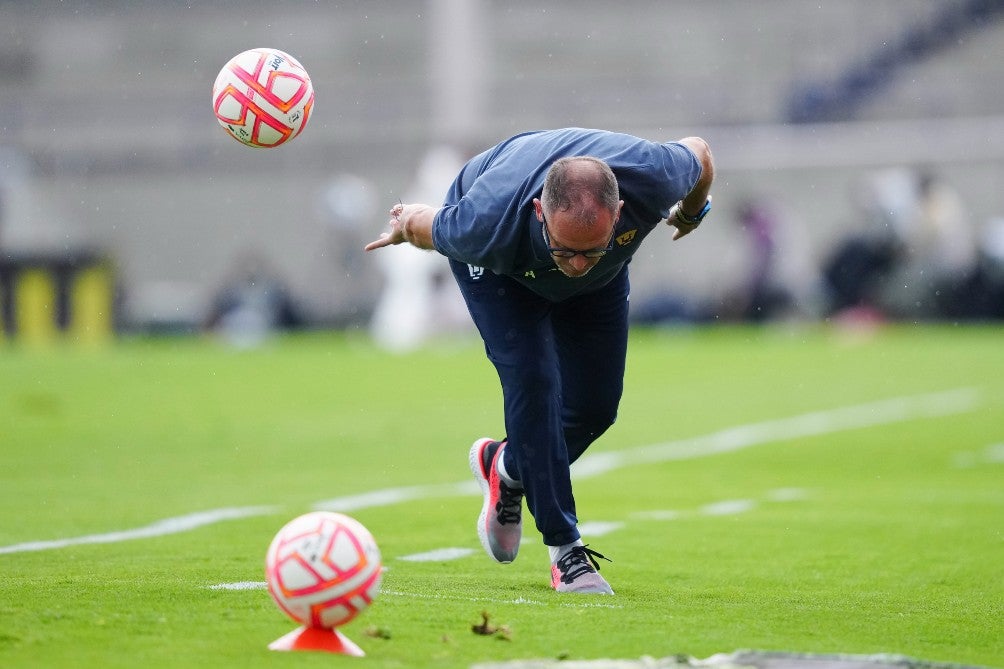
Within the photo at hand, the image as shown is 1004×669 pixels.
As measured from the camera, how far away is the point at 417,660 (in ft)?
15.9

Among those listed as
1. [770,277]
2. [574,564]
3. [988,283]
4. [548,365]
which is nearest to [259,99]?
[548,365]

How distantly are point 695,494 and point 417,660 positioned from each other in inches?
231

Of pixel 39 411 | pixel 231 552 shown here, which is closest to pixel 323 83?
pixel 39 411

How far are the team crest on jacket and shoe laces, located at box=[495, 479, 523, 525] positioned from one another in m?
1.44

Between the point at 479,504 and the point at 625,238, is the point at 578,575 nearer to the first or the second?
the point at 625,238

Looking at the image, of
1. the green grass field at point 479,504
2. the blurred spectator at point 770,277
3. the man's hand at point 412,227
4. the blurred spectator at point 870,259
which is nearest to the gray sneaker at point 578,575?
the green grass field at point 479,504

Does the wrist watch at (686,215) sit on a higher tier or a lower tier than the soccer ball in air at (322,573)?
higher

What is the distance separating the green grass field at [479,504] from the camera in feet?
17.5

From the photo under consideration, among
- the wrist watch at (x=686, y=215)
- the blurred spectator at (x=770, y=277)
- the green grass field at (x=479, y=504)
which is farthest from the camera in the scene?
the blurred spectator at (x=770, y=277)

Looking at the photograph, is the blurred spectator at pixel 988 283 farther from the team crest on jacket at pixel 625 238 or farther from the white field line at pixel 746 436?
the team crest on jacket at pixel 625 238

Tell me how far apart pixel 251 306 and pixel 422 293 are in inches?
222

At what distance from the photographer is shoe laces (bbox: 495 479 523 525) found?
7.04 m

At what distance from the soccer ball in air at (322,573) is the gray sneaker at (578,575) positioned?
56.5 inches

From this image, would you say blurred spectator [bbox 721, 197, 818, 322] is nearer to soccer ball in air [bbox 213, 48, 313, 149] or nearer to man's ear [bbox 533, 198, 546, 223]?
soccer ball in air [bbox 213, 48, 313, 149]
